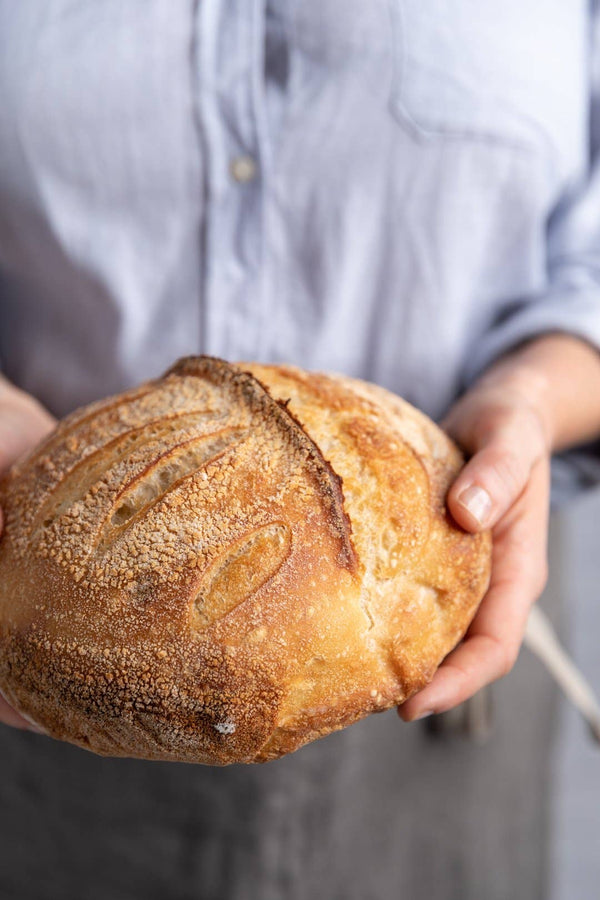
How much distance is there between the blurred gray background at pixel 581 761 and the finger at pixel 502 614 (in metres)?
1.45

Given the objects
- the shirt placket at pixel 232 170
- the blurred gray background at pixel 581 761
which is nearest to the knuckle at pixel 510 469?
the shirt placket at pixel 232 170

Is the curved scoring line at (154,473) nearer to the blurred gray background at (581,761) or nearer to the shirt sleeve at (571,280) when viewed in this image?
the shirt sleeve at (571,280)

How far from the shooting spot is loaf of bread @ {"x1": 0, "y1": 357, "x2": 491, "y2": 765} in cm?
70

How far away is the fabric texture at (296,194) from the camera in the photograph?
103cm

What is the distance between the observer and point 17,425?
1002 millimetres

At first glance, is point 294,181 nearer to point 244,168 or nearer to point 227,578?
point 244,168

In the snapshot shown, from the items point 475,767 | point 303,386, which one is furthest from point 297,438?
point 475,767

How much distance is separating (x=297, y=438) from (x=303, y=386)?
0.11m

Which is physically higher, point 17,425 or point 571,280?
point 17,425

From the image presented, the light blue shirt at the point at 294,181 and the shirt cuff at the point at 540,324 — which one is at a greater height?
the light blue shirt at the point at 294,181

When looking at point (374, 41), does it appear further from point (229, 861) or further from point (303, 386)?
point (229, 861)

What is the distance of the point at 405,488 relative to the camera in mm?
791

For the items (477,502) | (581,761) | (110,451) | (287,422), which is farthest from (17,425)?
(581,761)

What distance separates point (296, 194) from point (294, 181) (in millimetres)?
17
